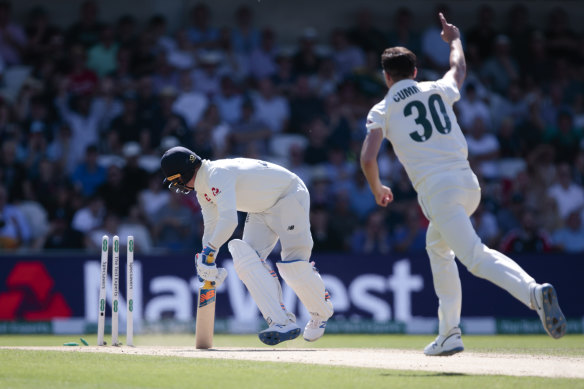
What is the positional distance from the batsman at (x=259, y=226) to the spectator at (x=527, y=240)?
18.1 feet

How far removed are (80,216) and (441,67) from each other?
7.45 meters

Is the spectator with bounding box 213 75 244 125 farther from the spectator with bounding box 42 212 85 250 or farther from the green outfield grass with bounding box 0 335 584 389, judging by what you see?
the green outfield grass with bounding box 0 335 584 389

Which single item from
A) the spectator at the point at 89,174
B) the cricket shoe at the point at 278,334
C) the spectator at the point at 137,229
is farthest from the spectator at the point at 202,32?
the cricket shoe at the point at 278,334

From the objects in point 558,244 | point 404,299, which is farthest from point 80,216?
point 558,244

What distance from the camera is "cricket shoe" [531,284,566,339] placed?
593 cm

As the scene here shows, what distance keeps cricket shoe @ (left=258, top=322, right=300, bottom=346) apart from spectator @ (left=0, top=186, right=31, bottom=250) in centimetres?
658

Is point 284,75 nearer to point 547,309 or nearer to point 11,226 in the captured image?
point 11,226

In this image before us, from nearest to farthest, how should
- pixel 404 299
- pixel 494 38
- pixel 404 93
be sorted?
pixel 404 93
pixel 404 299
pixel 494 38

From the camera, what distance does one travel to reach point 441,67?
17.1 metres

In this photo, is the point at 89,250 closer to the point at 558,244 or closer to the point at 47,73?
the point at 47,73

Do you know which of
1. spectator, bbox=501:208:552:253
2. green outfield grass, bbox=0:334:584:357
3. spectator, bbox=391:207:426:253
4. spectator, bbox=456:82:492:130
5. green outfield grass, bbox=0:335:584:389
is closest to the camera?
green outfield grass, bbox=0:335:584:389

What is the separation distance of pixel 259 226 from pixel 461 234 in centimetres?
250

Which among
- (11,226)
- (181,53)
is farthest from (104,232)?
(181,53)

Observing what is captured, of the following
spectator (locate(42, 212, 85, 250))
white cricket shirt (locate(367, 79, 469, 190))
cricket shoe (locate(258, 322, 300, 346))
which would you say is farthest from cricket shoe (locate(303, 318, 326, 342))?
spectator (locate(42, 212, 85, 250))
